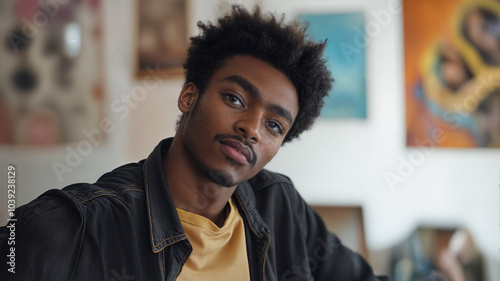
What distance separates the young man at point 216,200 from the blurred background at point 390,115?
0.67 metres

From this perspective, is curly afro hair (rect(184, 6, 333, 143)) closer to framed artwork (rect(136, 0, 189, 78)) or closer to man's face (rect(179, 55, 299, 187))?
man's face (rect(179, 55, 299, 187))

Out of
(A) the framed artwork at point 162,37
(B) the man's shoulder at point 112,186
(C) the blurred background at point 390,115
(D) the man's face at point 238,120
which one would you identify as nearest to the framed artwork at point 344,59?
(C) the blurred background at point 390,115

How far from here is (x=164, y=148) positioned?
4.18ft

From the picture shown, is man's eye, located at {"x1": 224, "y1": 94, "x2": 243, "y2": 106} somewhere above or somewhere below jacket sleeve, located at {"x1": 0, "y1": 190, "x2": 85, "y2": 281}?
above

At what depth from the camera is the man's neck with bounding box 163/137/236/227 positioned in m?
1.17

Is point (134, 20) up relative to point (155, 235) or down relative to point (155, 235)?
up

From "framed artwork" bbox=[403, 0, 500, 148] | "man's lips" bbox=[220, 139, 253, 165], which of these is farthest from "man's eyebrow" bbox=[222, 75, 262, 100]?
"framed artwork" bbox=[403, 0, 500, 148]

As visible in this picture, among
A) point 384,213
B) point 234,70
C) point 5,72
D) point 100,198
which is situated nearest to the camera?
point 100,198

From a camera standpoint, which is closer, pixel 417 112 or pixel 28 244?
pixel 28 244

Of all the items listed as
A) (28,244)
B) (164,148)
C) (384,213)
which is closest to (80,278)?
(28,244)

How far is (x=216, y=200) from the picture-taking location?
1.20 meters

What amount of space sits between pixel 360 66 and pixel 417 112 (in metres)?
0.32

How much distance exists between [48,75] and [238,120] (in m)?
1.17

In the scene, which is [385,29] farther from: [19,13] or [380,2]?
[19,13]
